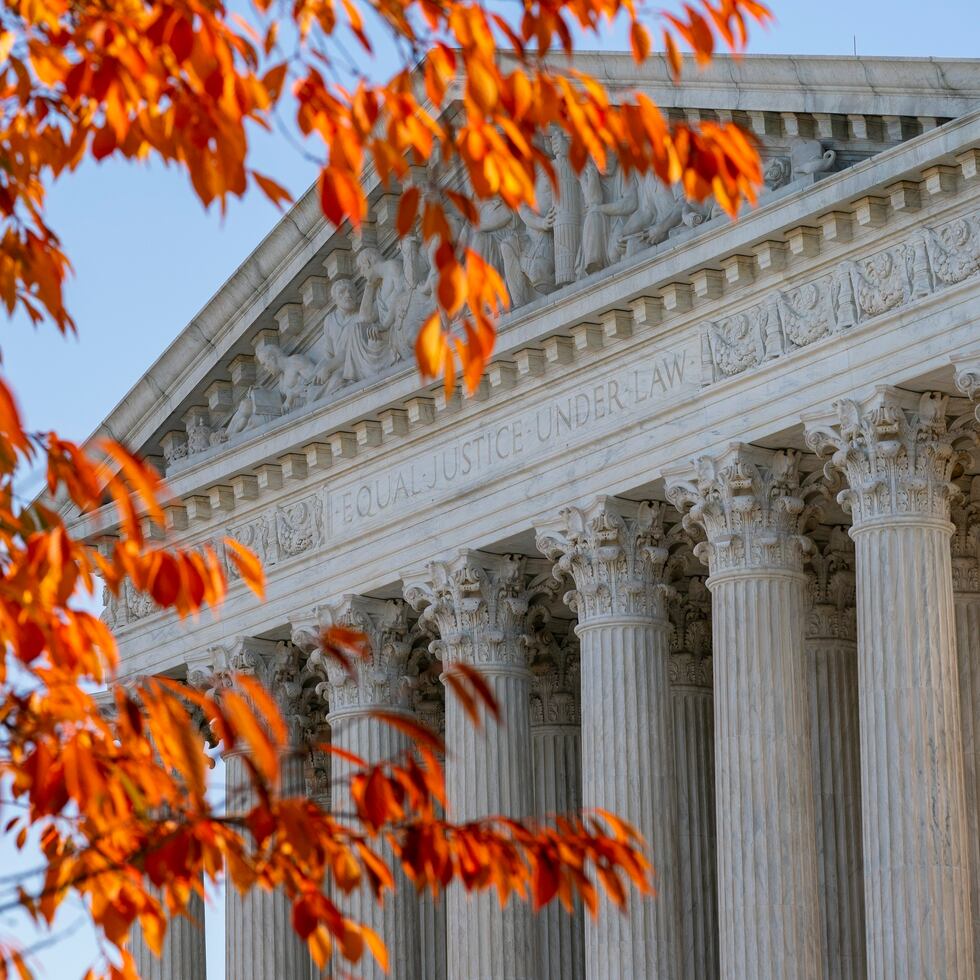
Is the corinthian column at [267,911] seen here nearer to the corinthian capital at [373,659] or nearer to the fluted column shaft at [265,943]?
the fluted column shaft at [265,943]

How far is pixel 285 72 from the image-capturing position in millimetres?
15750

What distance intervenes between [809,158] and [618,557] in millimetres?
8223

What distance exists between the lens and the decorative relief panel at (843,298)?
40.6 meters

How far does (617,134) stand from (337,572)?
126ft

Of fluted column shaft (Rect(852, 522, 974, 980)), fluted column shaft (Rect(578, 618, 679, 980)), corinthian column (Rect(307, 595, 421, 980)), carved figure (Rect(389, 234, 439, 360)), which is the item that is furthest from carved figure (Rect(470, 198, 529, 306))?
fluted column shaft (Rect(852, 522, 974, 980))

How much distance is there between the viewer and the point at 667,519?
4778cm

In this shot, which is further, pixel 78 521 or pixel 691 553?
pixel 78 521

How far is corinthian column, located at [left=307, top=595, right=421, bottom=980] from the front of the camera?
53.0m

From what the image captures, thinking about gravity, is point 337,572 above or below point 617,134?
above

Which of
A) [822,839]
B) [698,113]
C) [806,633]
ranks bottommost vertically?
[822,839]

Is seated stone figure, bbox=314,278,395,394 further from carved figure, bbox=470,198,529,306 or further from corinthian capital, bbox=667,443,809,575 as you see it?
corinthian capital, bbox=667,443,809,575

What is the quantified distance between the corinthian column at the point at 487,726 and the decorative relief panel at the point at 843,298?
781cm

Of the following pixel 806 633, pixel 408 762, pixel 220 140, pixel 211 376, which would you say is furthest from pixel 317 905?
pixel 211 376

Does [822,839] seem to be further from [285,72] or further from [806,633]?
[285,72]
